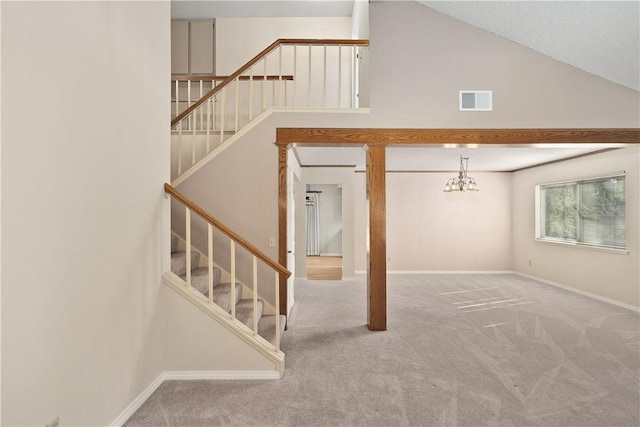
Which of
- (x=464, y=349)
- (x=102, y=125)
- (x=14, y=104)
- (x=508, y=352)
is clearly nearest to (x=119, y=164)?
(x=102, y=125)

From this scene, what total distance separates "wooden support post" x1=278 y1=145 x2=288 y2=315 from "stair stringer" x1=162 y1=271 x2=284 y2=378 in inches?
44.5

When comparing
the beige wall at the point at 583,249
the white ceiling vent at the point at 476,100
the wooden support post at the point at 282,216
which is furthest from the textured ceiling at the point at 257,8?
the beige wall at the point at 583,249

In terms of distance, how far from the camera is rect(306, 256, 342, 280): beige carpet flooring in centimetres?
696

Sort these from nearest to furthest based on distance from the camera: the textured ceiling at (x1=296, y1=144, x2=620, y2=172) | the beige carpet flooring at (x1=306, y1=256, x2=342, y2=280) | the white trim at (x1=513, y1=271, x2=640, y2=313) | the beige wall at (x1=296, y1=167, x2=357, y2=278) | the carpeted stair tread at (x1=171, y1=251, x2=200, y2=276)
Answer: the carpeted stair tread at (x1=171, y1=251, x2=200, y2=276)
the white trim at (x1=513, y1=271, x2=640, y2=313)
the textured ceiling at (x1=296, y1=144, x2=620, y2=172)
the beige wall at (x1=296, y1=167, x2=357, y2=278)
the beige carpet flooring at (x1=306, y1=256, x2=342, y2=280)

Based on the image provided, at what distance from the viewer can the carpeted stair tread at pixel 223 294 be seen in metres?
2.95

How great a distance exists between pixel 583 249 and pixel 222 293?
19.5 feet

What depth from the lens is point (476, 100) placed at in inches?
144

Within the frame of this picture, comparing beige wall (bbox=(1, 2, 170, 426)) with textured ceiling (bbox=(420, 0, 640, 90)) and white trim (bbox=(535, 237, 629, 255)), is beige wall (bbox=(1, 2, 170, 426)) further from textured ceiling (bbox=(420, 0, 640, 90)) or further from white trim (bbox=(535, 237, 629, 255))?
white trim (bbox=(535, 237, 629, 255))

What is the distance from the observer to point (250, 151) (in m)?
3.66

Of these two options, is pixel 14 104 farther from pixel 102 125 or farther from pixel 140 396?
pixel 140 396

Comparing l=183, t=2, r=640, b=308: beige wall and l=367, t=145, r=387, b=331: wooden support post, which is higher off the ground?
l=183, t=2, r=640, b=308: beige wall

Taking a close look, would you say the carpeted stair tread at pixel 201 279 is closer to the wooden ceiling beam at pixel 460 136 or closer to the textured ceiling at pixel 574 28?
the wooden ceiling beam at pixel 460 136

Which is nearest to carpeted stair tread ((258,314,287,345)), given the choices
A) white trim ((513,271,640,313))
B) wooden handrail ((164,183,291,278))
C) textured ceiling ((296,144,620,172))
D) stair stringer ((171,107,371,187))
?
wooden handrail ((164,183,291,278))

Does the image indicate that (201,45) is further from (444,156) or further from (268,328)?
(268,328)
